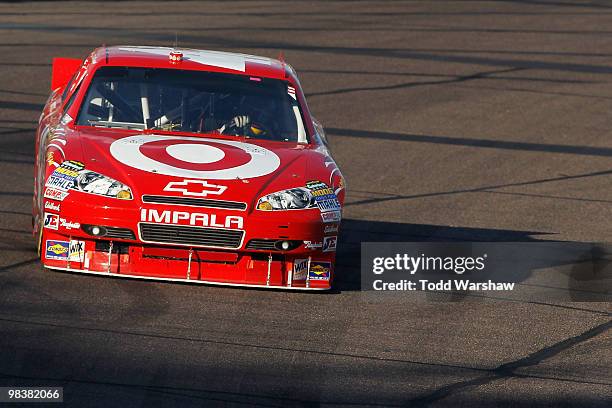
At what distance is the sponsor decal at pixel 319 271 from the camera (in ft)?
26.1

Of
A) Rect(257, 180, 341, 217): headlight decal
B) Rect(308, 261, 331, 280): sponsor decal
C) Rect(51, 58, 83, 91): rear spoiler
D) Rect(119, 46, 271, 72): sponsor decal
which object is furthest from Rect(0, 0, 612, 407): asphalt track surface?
Rect(119, 46, 271, 72): sponsor decal

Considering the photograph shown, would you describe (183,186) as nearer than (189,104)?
Yes

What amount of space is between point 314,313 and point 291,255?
0.45 metres

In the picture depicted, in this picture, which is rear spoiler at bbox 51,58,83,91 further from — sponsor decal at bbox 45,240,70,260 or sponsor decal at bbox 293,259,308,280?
sponsor decal at bbox 293,259,308,280

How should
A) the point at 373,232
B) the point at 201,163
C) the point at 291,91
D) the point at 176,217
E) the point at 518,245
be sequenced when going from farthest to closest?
1. the point at 373,232
2. the point at 518,245
3. the point at 291,91
4. the point at 201,163
5. the point at 176,217

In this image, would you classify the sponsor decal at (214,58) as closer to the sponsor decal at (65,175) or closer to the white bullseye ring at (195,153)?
the white bullseye ring at (195,153)

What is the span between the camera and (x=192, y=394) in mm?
5871

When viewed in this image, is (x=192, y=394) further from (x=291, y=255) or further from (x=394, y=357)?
→ (x=291, y=255)

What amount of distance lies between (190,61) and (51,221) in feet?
7.01

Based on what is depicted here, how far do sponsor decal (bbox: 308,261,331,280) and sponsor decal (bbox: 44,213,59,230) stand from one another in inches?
65.5

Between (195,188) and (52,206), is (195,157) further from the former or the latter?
(52,206)

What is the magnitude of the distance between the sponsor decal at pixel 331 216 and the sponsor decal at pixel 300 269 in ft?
0.99

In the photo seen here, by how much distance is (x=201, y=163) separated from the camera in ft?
26.2

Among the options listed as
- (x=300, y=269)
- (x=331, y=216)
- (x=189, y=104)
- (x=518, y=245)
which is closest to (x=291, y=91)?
(x=189, y=104)
